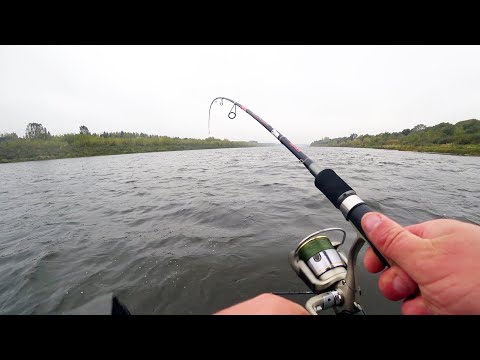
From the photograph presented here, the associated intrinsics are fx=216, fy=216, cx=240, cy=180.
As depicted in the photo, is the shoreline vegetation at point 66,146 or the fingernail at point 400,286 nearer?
the fingernail at point 400,286

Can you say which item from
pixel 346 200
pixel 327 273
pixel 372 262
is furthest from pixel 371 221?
pixel 327 273

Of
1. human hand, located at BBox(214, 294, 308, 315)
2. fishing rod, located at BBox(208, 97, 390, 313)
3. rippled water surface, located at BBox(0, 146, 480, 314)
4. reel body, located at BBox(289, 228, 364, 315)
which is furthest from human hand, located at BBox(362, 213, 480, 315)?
rippled water surface, located at BBox(0, 146, 480, 314)

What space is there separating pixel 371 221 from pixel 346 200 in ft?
0.80

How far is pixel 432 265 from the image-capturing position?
3.84 ft

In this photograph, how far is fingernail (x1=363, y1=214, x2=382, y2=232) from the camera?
1.37 metres

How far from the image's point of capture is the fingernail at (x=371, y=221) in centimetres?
137

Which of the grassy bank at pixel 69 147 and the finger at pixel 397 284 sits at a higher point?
the grassy bank at pixel 69 147

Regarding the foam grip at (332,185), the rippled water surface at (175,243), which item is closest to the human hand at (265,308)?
the foam grip at (332,185)

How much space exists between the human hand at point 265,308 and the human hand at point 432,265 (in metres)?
0.66

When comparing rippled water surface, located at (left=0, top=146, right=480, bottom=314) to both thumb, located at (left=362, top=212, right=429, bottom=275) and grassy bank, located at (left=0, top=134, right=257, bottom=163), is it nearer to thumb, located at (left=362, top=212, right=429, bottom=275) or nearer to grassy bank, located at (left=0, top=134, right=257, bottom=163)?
thumb, located at (left=362, top=212, right=429, bottom=275)

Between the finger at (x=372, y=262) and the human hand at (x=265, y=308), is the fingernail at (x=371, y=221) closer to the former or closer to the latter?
the finger at (x=372, y=262)

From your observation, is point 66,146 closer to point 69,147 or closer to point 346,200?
point 69,147
